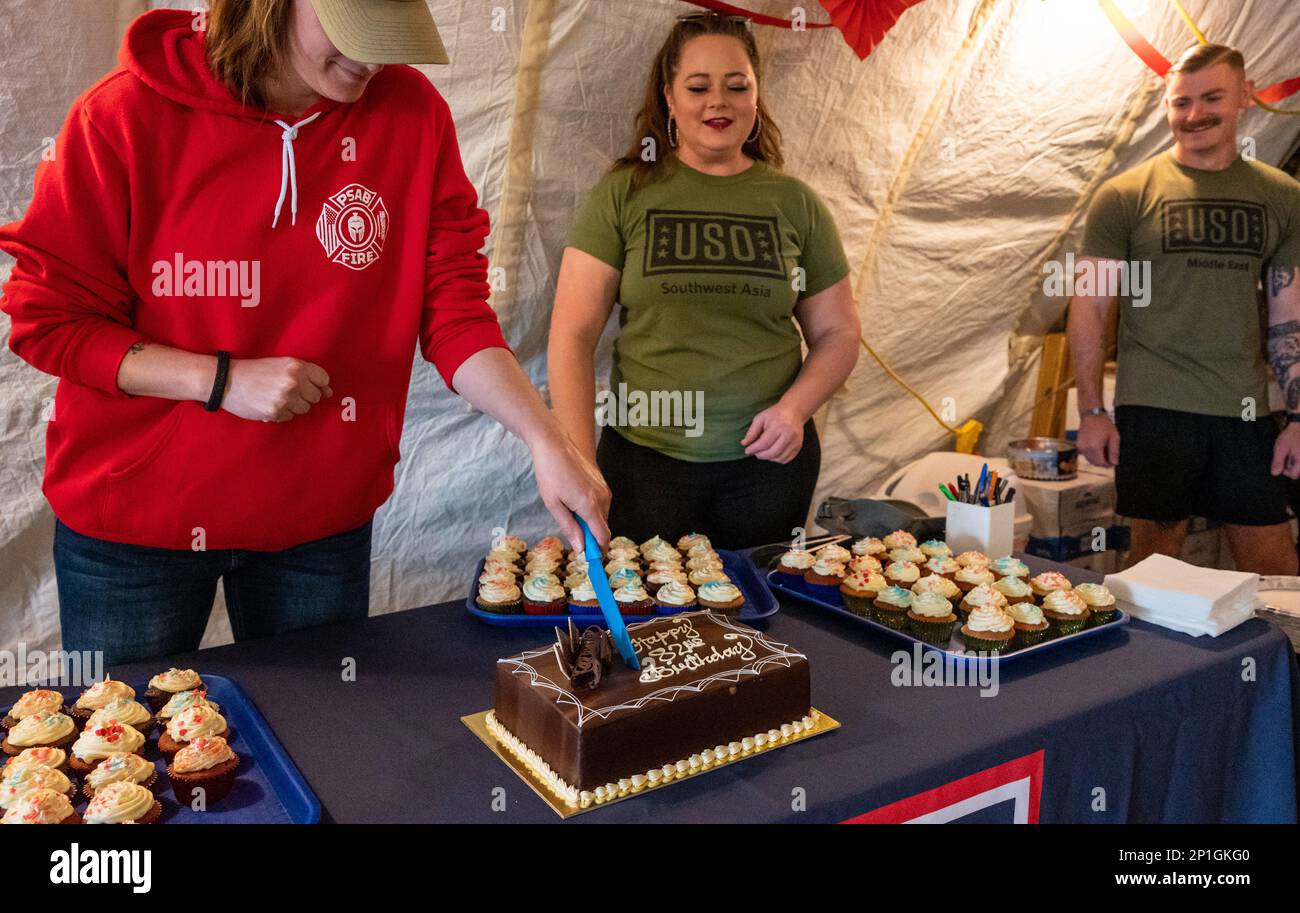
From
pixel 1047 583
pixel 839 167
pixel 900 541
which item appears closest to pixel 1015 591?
pixel 1047 583

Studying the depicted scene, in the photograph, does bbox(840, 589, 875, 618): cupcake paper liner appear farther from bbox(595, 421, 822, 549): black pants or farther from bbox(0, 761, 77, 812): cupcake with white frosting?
bbox(0, 761, 77, 812): cupcake with white frosting

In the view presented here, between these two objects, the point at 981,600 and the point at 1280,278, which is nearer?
the point at 981,600

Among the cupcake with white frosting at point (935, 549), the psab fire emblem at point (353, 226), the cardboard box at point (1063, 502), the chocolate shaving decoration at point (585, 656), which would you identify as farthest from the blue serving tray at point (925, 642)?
the cardboard box at point (1063, 502)

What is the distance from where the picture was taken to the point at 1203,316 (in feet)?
9.53

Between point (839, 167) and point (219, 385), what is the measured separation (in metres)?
2.22

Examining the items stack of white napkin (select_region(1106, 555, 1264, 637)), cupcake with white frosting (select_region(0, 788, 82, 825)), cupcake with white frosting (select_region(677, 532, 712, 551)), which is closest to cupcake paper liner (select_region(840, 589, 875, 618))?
cupcake with white frosting (select_region(677, 532, 712, 551))

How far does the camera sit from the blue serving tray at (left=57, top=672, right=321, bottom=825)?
1.07 m

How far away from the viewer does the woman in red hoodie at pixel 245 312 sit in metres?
1.32

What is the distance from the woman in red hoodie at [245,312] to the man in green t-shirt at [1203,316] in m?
2.21

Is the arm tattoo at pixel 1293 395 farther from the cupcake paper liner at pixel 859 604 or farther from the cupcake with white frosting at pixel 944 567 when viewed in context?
the cupcake paper liner at pixel 859 604

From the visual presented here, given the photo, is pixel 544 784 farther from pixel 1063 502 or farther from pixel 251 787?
pixel 1063 502

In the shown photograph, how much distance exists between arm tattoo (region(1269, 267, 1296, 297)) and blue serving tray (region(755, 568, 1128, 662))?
1.80 m
